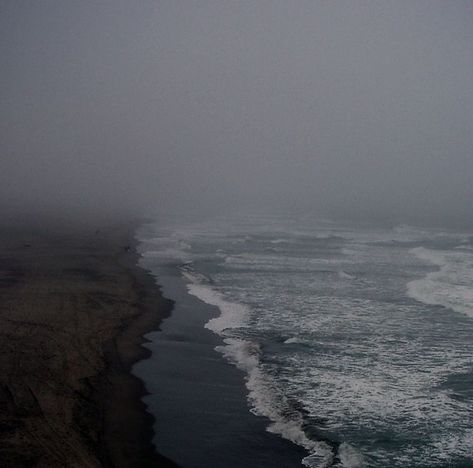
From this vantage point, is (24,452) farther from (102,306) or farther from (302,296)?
(302,296)

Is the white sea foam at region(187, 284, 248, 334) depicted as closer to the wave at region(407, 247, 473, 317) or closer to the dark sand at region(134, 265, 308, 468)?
the dark sand at region(134, 265, 308, 468)

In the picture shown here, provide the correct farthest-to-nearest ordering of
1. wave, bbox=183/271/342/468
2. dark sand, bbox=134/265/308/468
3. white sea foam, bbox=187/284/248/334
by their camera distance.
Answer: white sea foam, bbox=187/284/248/334, wave, bbox=183/271/342/468, dark sand, bbox=134/265/308/468

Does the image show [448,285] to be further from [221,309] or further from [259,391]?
[259,391]

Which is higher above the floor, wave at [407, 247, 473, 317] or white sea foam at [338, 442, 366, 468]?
wave at [407, 247, 473, 317]

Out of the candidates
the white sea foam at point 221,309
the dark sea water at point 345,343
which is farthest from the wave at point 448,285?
the white sea foam at point 221,309

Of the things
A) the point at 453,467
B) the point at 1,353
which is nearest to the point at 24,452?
the point at 1,353

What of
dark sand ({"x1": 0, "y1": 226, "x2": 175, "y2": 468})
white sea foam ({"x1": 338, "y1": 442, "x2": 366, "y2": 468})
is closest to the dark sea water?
white sea foam ({"x1": 338, "y1": 442, "x2": 366, "y2": 468})

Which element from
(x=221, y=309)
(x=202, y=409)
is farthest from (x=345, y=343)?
(x=202, y=409)
